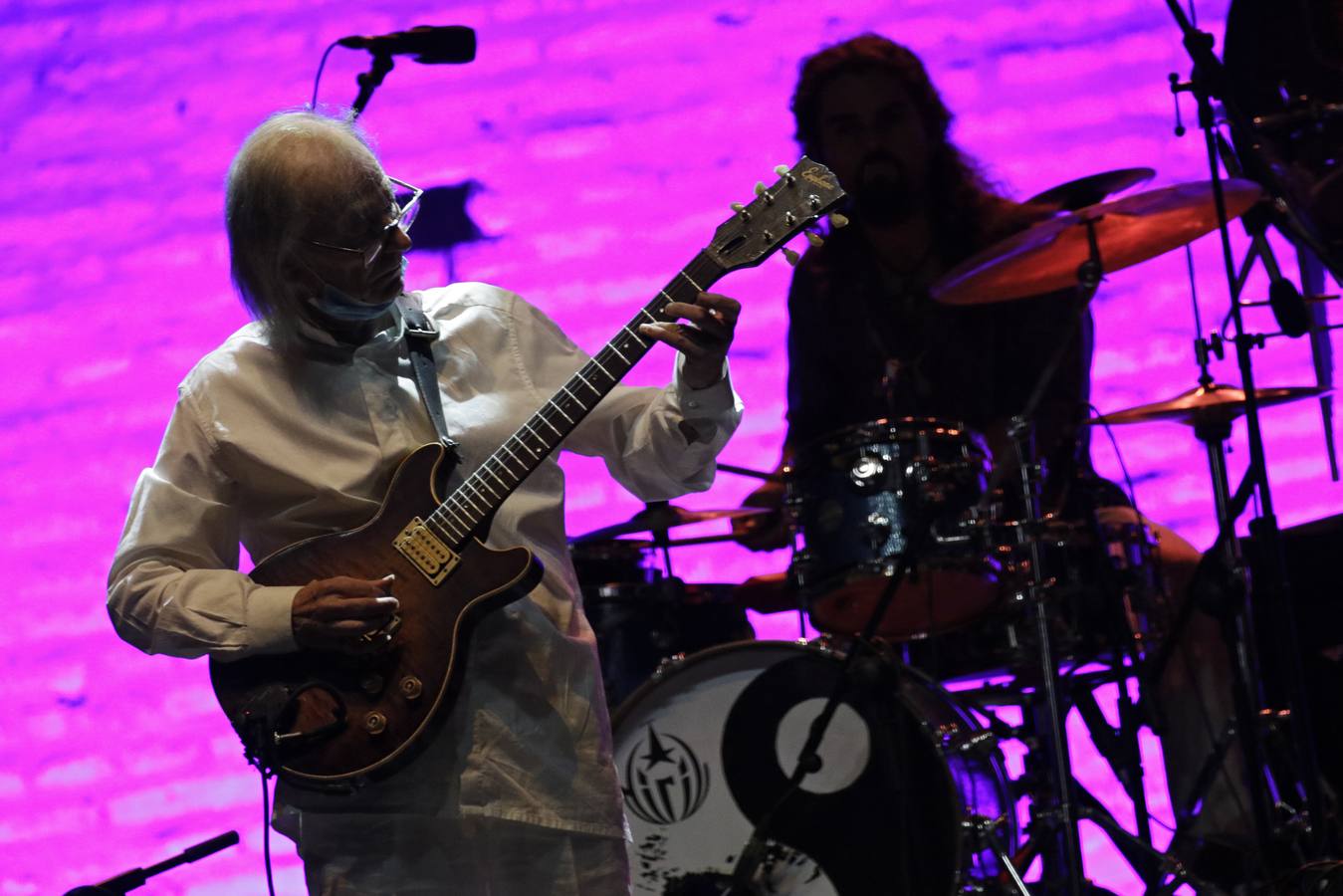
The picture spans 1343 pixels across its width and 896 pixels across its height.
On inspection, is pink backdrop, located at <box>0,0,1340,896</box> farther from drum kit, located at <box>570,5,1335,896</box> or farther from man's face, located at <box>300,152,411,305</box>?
man's face, located at <box>300,152,411,305</box>

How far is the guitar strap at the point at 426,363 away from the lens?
231cm

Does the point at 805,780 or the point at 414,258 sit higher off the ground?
the point at 414,258

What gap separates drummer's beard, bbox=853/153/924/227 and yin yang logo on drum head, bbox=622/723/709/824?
80.9 inches

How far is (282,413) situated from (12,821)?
3.06 metres

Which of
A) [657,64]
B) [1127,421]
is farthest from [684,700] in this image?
[657,64]

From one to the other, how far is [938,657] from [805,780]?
30.8 inches

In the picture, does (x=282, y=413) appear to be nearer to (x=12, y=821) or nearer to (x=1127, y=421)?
(x=1127, y=421)

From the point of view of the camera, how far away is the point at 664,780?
349 centimetres

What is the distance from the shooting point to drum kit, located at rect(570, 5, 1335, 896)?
131 inches

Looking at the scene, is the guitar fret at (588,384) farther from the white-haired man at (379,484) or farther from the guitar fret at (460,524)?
the guitar fret at (460,524)

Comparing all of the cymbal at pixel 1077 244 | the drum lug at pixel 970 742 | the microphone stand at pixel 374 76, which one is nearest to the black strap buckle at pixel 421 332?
the microphone stand at pixel 374 76

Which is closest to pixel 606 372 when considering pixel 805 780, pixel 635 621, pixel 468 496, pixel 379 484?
pixel 468 496

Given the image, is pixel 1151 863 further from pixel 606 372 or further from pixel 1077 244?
pixel 606 372

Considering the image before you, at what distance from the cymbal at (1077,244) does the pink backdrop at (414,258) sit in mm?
869
